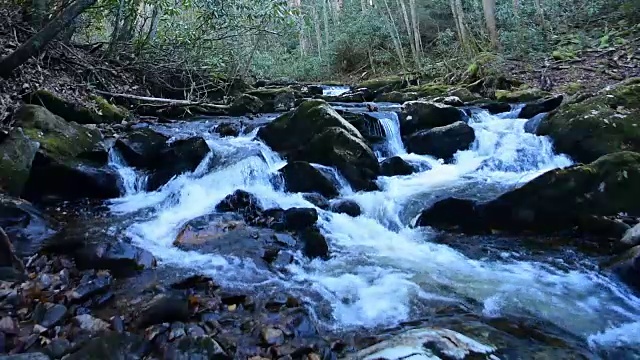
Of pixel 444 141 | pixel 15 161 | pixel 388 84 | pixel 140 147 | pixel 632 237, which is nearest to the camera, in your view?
pixel 632 237

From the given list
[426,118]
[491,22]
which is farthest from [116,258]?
[491,22]

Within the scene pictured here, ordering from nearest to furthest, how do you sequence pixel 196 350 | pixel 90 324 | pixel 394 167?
pixel 196 350 → pixel 90 324 → pixel 394 167

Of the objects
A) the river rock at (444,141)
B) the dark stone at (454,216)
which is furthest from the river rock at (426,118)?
the dark stone at (454,216)

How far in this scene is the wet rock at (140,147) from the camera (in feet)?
24.6

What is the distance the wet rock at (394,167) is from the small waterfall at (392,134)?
0.94 m

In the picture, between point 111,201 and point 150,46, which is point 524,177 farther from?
point 150,46

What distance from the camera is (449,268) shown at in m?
4.87

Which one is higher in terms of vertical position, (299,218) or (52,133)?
(52,133)

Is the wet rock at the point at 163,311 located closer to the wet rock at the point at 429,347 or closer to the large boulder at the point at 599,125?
the wet rock at the point at 429,347

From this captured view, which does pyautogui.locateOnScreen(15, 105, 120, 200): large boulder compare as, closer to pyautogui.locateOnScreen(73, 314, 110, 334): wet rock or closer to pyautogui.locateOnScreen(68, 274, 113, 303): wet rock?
pyautogui.locateOnScreen(68, 274, 113, 303): wet rock

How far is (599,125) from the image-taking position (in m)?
7.32

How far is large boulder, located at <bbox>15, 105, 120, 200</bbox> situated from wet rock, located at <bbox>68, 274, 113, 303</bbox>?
2678mm

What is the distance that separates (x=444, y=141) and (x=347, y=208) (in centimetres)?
334

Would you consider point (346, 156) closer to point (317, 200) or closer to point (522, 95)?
point (317, 200)
